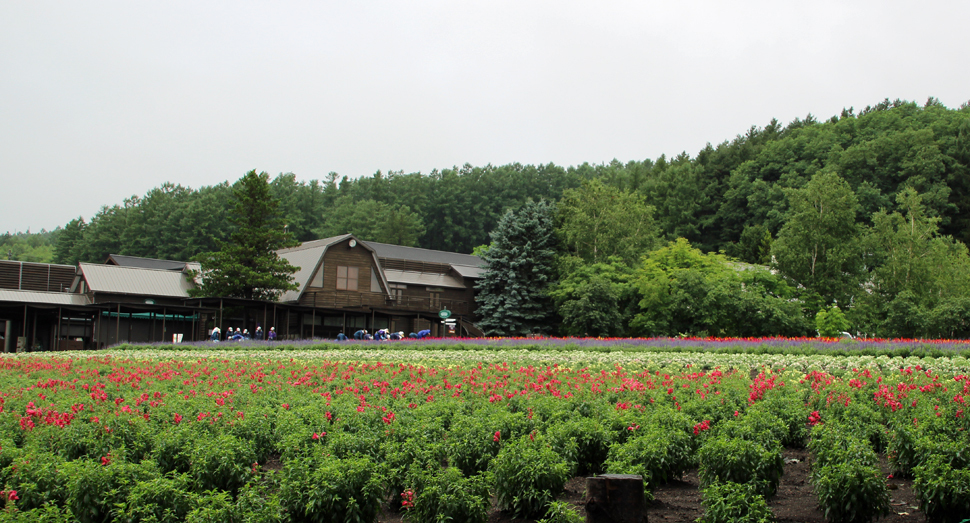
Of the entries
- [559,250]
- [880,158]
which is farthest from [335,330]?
[880,158]

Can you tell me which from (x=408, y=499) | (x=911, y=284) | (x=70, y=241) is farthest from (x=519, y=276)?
(x=70, y=241)

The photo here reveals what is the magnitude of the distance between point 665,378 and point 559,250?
38.5 metres

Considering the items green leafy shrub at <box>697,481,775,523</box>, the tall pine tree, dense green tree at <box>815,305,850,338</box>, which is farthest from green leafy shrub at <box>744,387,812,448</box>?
the tall pine tree

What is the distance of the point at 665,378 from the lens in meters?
12.5

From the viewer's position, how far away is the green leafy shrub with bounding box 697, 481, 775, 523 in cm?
538

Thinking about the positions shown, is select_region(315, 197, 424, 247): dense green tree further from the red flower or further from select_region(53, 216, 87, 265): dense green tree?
the red flower

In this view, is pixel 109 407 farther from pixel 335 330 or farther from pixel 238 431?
Result: pixel 335 330

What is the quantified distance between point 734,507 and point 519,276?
42885mm

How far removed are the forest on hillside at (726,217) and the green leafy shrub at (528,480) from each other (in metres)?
28.5

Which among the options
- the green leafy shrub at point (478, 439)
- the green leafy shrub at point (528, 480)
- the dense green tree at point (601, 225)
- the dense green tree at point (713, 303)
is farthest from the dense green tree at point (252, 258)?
the green leafy shrub at point (528, 480)

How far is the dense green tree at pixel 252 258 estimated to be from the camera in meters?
40.8

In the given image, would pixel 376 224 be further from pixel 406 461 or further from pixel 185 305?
pixel 406 461

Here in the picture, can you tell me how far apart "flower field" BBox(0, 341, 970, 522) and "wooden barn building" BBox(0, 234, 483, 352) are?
27464 mm

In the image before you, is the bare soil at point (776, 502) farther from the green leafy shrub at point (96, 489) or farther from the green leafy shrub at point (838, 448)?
the green leafy shrub at point (96, 489)
